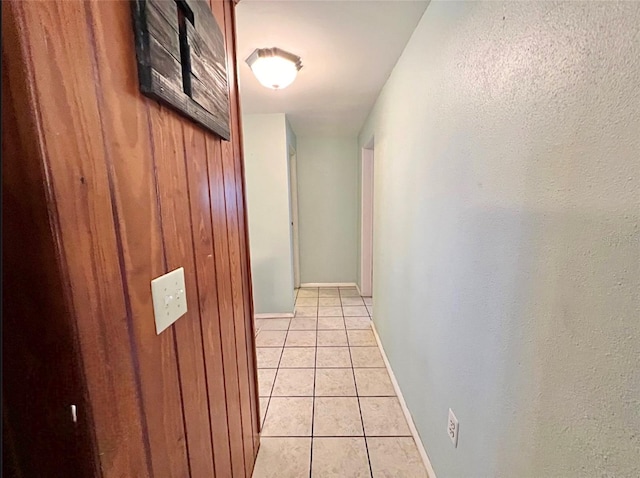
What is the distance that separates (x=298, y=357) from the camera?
238cm

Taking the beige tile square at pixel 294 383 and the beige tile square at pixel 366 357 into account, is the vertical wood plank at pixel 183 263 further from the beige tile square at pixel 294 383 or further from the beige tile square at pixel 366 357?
the beige tile square at pixel 366 357

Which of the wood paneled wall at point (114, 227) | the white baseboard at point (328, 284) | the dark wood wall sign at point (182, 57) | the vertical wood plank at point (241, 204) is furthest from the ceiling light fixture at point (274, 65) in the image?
the white baseboard at point (328, 284)

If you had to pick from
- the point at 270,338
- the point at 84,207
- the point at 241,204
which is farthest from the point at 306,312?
the point at 84,207

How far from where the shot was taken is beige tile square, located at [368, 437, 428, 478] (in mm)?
1355

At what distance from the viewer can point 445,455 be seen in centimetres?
115

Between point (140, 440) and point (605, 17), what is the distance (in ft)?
3.82

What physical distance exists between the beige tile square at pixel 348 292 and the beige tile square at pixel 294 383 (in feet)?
5.92

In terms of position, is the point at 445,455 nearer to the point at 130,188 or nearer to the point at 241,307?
the point at 241,307

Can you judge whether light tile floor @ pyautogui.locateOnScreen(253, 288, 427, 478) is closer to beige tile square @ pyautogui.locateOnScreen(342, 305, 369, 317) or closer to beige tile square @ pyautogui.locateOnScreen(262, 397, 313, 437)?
beige tile square @ pyautogui.locateOnScreen(262, 397, 313, 437)

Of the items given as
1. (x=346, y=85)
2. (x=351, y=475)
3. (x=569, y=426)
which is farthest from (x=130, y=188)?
(x=346, y=85)

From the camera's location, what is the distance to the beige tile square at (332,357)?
7.40 feet

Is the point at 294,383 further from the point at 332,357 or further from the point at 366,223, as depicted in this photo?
the point at 366,223

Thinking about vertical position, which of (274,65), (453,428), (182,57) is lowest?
(453,428)

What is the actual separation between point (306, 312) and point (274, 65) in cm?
254
